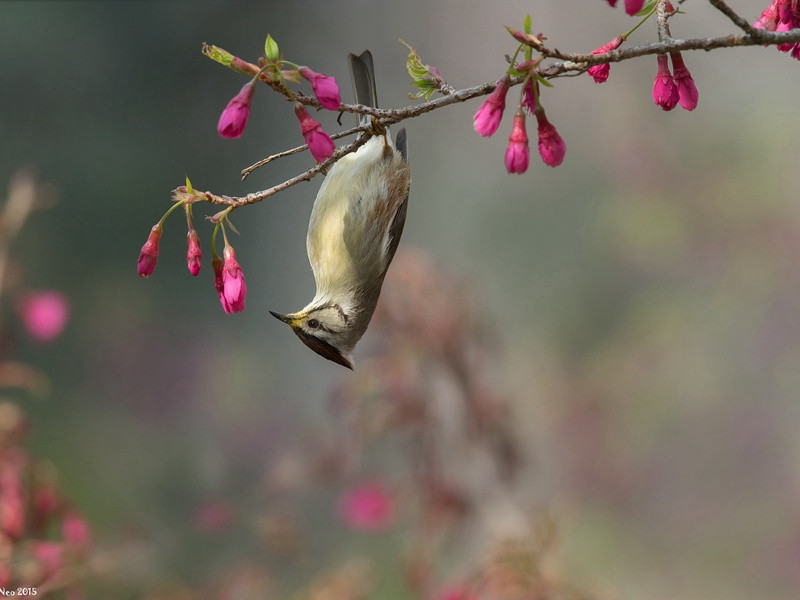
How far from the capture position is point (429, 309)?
Result: 123 inches

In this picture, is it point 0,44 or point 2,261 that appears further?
point 0,44

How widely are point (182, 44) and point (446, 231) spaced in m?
1.45

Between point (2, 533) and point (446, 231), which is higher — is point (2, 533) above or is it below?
below

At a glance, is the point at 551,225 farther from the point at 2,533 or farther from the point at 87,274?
the point at 2,533

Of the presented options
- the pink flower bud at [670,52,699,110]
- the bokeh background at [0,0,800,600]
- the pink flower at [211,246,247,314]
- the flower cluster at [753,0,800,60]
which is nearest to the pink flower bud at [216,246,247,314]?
the pink flower at [211,246,247,314]

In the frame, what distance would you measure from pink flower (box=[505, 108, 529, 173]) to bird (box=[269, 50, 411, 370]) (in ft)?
2.40

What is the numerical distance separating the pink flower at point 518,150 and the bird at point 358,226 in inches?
28.8

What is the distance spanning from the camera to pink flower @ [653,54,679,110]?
107 centimetres

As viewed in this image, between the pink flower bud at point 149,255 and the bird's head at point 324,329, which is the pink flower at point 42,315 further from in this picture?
the pink flower bud at point 149,255

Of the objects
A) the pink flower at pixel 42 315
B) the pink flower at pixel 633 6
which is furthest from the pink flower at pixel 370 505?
the pink flower at pixel 633 6

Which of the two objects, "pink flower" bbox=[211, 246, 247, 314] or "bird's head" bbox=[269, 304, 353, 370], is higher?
"bird's head" bbox=[269, 304, 353, 370]

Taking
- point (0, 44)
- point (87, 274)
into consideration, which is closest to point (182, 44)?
point (0, 44)

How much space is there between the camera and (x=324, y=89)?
979 millimetres

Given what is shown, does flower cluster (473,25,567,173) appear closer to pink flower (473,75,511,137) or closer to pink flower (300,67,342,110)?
pink flower (473,75,511,137)
